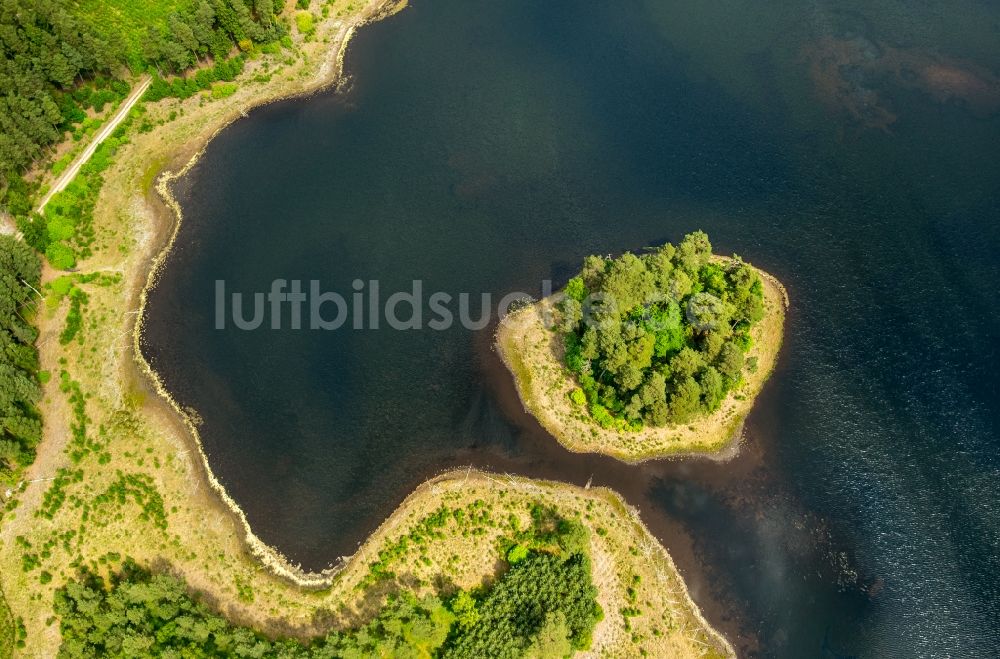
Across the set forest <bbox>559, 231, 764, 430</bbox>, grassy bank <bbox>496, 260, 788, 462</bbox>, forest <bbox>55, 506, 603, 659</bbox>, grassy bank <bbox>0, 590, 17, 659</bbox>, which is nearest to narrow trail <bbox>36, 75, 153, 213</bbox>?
grassy bank <bbox>0, 590, 17, 659</bbox>

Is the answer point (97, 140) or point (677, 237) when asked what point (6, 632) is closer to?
point (97, 140)

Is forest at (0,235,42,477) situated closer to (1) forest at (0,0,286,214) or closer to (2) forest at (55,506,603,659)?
(1) forest at (0,0,286,214)

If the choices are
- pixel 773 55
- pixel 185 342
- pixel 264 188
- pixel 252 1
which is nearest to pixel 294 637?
pixel 185 342

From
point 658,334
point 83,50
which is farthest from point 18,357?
point 658,334

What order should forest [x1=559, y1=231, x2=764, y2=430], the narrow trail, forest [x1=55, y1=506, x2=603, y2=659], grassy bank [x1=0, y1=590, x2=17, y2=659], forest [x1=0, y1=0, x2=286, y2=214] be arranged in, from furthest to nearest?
1. the narrow trail
2. forest [x1=0, y1=0, x2=286, y2=214]
3. forest [x1=559, y1=231, x2=764, y2=430]
4. grassy bank [x1=0, y1=590, x2=17, y2=659]
5. forest [x1=55, y1=506, x2=603, y2=659]

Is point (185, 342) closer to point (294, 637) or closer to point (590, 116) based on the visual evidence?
point (294, 637)
